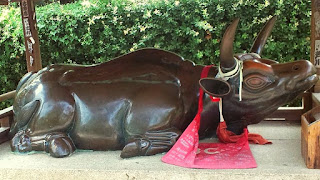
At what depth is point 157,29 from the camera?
15.4ft

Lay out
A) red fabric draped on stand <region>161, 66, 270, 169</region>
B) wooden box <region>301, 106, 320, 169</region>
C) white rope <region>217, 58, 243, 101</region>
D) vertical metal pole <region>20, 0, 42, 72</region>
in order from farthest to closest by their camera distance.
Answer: vertical metal pole <region>20, 0, 42, 72</region> → white rope <region>217, 58, 243, 101</region> → red fabric draped on stand <region>161, 66, 270, 169</region> → wooden box <region>301, 106, 320, 169</region>

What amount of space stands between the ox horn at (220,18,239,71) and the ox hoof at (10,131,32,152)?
1.24m

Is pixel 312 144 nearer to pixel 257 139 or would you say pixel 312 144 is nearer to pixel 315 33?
pixel 257 139

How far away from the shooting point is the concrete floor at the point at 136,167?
1765 millimetres

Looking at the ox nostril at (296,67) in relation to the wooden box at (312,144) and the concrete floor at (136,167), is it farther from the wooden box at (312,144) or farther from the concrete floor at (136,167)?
the concrete floor at (136,167)

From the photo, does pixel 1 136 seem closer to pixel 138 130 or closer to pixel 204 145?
pixel 138 130

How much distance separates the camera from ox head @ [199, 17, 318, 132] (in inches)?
76.6

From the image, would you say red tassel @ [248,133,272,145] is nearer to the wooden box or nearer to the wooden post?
the wooden box

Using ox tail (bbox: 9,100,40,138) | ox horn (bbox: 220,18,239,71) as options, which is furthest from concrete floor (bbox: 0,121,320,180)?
ox horn (bbox: 220,18,239,71)

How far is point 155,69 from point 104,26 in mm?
2757

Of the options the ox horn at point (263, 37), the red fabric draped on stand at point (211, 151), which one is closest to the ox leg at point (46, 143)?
the red fabric draped on stand at point (211, 151)

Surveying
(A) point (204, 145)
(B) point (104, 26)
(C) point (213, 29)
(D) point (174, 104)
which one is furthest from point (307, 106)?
(B) point (104, 26)

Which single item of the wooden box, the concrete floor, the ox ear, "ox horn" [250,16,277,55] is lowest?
the concrete floor

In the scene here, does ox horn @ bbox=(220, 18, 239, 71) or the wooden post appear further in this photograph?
the wooden post
